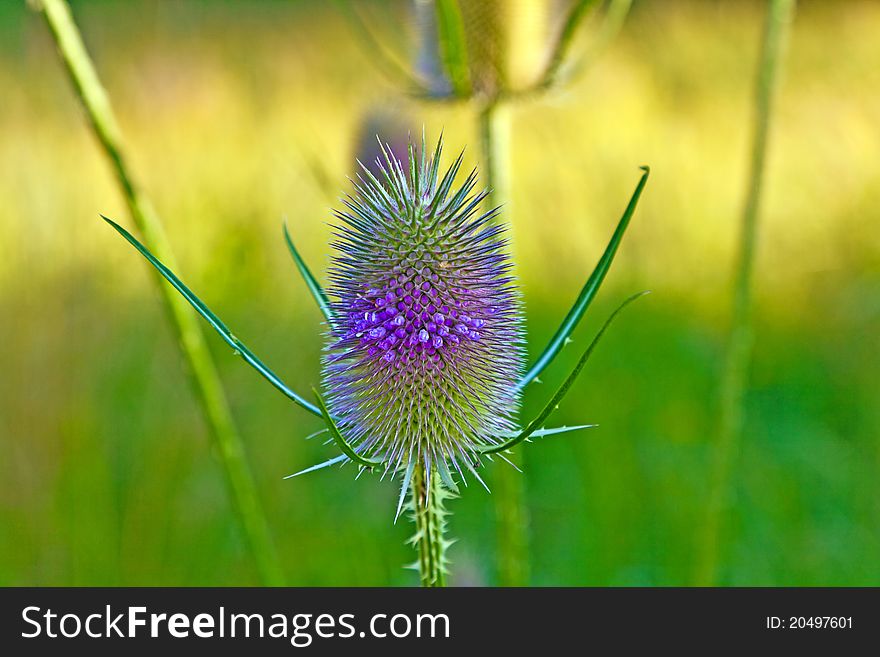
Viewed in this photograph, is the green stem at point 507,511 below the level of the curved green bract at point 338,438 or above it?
above

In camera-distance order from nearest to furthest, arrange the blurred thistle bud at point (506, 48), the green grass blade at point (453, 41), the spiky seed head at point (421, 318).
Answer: the spiky seed head at point (421, 318), the green grass blade at point (453, 41), the blurred thistle bud at point (506, 48)

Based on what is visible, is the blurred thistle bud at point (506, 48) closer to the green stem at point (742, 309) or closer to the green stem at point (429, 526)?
the green stem at point (742, 309)

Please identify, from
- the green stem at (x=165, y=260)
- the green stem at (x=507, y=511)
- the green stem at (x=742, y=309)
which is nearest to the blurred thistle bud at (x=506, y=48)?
the green stem at (x=507, y=511)

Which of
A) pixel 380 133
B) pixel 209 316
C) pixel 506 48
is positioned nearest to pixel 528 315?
pixel 380 133

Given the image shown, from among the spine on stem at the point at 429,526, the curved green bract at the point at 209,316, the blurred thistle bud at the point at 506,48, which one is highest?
the blurred thistle bud at the point at 506,48

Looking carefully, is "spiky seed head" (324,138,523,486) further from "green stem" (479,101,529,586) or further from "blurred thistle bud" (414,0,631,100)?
"blurred thistle bud" (414,0,631,100)

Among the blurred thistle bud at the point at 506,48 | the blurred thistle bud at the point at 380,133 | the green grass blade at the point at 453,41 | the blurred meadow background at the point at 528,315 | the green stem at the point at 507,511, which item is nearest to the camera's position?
the green grass blade at the point at 453,41
